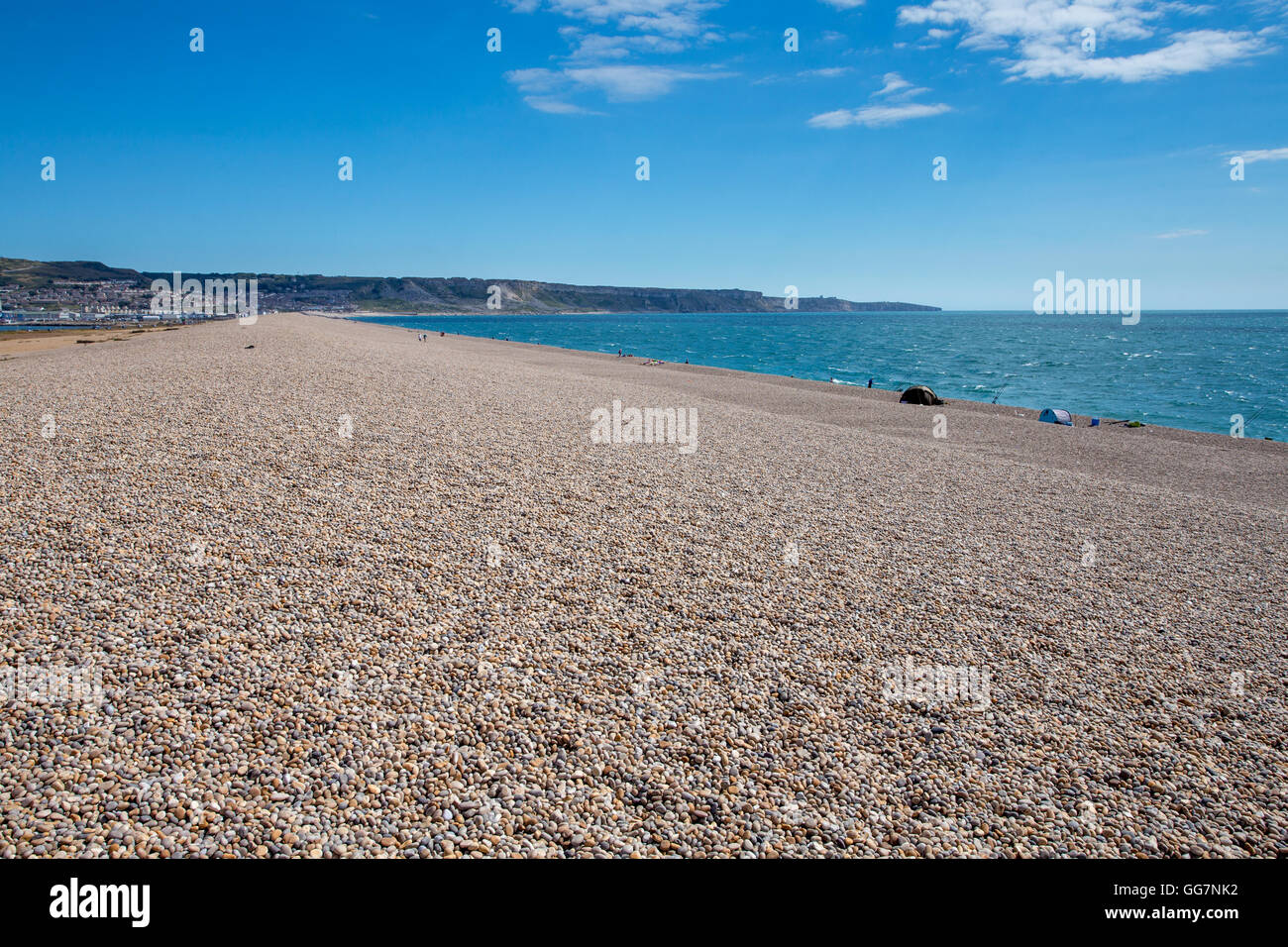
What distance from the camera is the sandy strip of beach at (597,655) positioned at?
4.73 metres

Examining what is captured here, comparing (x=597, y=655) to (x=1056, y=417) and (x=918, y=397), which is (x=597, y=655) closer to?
(x=1056, y=417)

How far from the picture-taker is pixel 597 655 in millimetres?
6707

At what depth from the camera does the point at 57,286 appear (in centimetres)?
15662

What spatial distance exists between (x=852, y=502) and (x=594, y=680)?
7.61m

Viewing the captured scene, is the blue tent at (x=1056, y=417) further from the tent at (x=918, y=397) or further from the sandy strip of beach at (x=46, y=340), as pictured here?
the sandy strip of beach at (x=46, y=340)

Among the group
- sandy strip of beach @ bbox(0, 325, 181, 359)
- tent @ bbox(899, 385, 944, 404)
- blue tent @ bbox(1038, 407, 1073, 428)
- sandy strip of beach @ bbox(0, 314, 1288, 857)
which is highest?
sandy strip of beach @ bbox(0, 325, 181, 359)

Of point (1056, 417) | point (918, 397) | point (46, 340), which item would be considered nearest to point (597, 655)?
point (1056, 417)

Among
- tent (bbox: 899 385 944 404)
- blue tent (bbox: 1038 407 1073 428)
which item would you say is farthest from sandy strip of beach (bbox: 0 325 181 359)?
blue tent (bbox: 1038 407 1073 428)

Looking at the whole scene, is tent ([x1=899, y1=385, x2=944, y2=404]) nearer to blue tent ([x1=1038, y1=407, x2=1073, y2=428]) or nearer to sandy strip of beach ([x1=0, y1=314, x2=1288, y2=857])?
blue tent ([x1=1038, y1=407, x2=1073, y2=428])

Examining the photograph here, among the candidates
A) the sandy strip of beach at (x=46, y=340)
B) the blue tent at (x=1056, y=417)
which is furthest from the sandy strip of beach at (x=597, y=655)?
the sandy strip of beach at (x=46, y=340)

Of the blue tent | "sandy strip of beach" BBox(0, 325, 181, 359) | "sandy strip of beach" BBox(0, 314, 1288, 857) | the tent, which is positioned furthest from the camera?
"sandy strip of beach" BBox(0, 325, 181, 359)

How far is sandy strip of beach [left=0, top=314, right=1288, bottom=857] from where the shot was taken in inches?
186

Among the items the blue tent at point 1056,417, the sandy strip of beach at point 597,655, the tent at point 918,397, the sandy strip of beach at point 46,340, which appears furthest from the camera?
the sandy strip of beach at point 46,340
